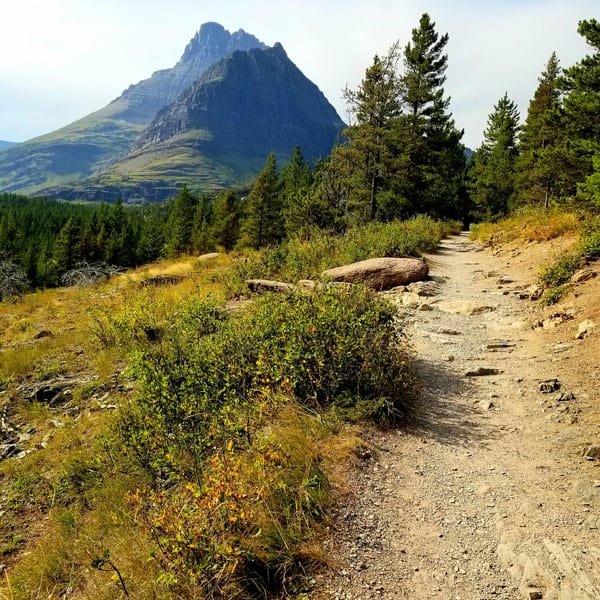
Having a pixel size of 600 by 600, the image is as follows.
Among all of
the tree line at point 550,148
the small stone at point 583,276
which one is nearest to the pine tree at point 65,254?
the tree line at point 550,148

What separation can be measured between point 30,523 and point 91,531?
1423 mm

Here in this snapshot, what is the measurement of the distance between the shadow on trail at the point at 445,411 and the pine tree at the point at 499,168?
3577 centimetres

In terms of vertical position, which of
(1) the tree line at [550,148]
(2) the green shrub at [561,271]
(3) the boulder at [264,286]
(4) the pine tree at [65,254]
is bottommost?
(4) the pine tree at [65,254]

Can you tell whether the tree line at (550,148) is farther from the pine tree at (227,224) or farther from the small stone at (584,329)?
the pine tree at (227,224)

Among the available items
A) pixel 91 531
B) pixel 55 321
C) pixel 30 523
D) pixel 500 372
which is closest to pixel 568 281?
pixel 500 372

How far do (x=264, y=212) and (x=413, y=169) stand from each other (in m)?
21.3

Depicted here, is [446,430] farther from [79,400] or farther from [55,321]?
[55,321]

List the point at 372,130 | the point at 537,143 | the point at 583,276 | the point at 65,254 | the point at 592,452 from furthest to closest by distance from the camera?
the point at 65,254 → the point at 537,143 → the point at 372,130 → the point at 583,276 → the point at 592,452

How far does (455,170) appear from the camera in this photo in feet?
165

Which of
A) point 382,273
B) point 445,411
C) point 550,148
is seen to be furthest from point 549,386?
point 550,148

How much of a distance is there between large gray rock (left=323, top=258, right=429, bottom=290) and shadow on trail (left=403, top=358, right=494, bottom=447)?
186 inches

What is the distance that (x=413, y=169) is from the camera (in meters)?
26.7

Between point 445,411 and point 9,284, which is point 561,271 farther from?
point 9,284

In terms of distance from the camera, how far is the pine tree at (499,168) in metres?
38.8
